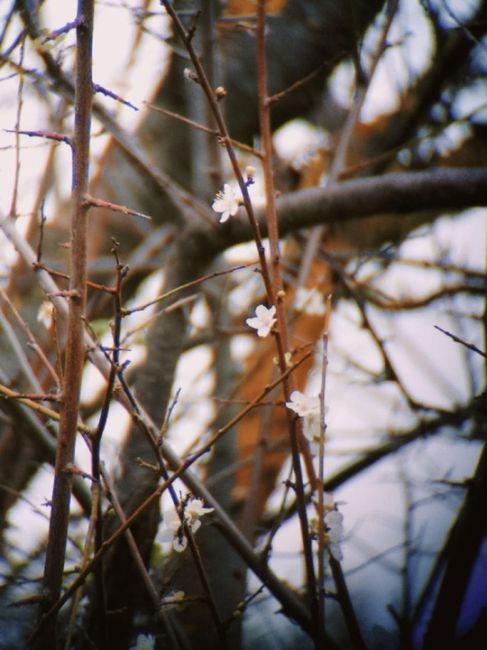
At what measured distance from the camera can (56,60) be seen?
3.49 feet

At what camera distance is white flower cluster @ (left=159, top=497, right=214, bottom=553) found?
0.84 meters

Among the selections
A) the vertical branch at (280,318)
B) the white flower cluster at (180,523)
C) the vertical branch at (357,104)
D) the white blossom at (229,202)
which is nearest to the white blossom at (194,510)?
the white flower cluster at (180,523)

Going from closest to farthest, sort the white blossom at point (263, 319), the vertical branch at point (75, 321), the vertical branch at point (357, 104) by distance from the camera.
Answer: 1. the vertical branch at point (75, 321)
2. the white blossom at point (263, 319)
3. the vertical branch at point (357, 104)

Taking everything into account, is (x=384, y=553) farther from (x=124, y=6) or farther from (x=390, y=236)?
(x=390, y=236)

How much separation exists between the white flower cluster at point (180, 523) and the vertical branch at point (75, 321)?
7.4 inches

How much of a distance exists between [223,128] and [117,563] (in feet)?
2.82

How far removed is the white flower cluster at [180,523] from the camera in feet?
2.74

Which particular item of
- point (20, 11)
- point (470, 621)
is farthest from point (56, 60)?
point (470, 621)

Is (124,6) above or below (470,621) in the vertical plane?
above

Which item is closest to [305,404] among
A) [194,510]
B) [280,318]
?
[280,318]

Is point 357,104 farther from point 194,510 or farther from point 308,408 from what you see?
point 194,510

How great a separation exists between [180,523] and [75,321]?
1.21ft

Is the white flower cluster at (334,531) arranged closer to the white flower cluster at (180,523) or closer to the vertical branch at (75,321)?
the white flower cluster at (180,523)

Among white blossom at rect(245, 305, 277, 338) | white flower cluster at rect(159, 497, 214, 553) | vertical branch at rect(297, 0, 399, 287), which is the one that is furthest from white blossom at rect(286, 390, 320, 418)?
vertical branch at rect(297, 0, 399, 287)
